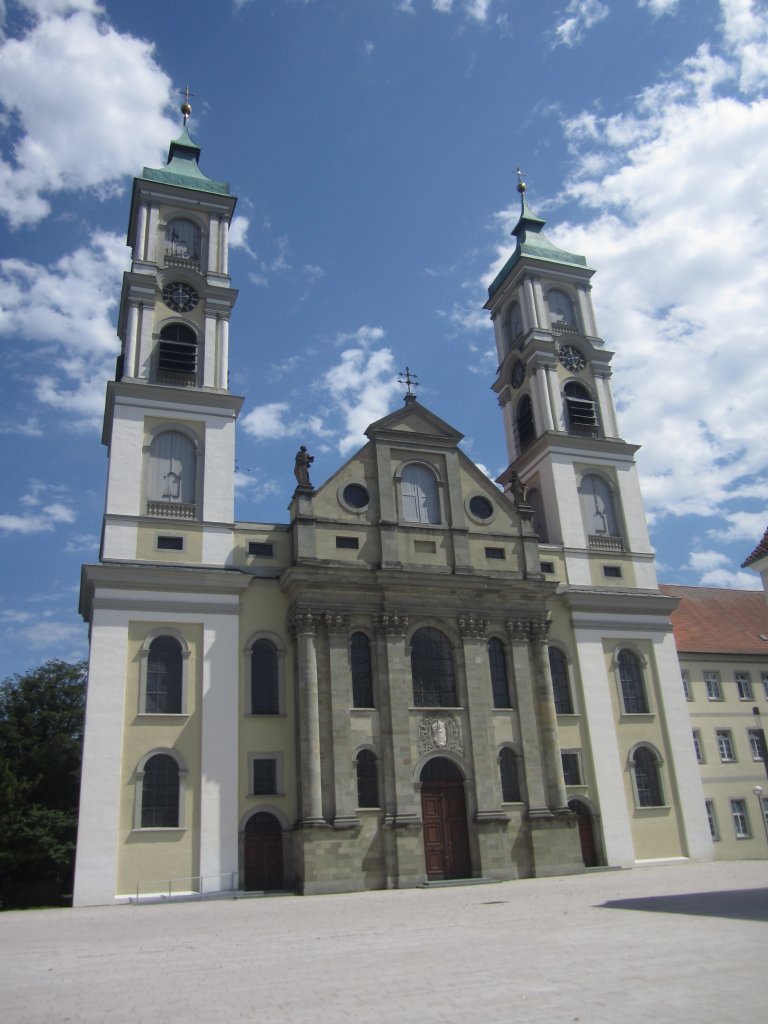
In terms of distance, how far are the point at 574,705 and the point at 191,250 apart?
24571mm

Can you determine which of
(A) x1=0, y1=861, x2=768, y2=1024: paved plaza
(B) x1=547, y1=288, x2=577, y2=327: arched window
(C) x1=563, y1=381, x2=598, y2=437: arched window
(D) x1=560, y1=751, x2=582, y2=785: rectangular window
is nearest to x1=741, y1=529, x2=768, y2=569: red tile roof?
(A) x1=0, y1=861, x2=768, y2=1024: paved plaza

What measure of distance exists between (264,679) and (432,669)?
6073 millimetres

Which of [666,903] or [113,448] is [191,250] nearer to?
[113,448]

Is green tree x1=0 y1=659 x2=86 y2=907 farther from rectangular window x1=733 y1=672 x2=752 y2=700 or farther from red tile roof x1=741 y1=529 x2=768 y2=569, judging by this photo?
rectangular window x1=733 y1=672 x2=752 y2=700

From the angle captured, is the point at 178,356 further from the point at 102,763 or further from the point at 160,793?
the point at 160,793

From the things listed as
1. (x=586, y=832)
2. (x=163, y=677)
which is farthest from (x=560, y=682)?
(x=163, y=677)

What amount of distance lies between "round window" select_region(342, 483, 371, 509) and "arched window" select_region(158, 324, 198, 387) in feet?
24.5

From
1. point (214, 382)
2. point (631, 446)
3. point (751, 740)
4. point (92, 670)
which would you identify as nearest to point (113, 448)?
point (214, 382)

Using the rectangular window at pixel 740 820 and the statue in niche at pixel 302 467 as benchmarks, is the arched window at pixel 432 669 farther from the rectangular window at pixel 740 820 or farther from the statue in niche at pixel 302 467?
the rectangular window at pixel 740 820

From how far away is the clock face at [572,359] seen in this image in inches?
1655

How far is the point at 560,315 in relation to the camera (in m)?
43.4

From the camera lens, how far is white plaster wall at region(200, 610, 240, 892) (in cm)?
2747

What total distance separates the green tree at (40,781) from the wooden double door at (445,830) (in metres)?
12.6

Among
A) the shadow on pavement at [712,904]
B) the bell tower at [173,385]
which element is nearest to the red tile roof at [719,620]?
the bell tower at [173,385]
